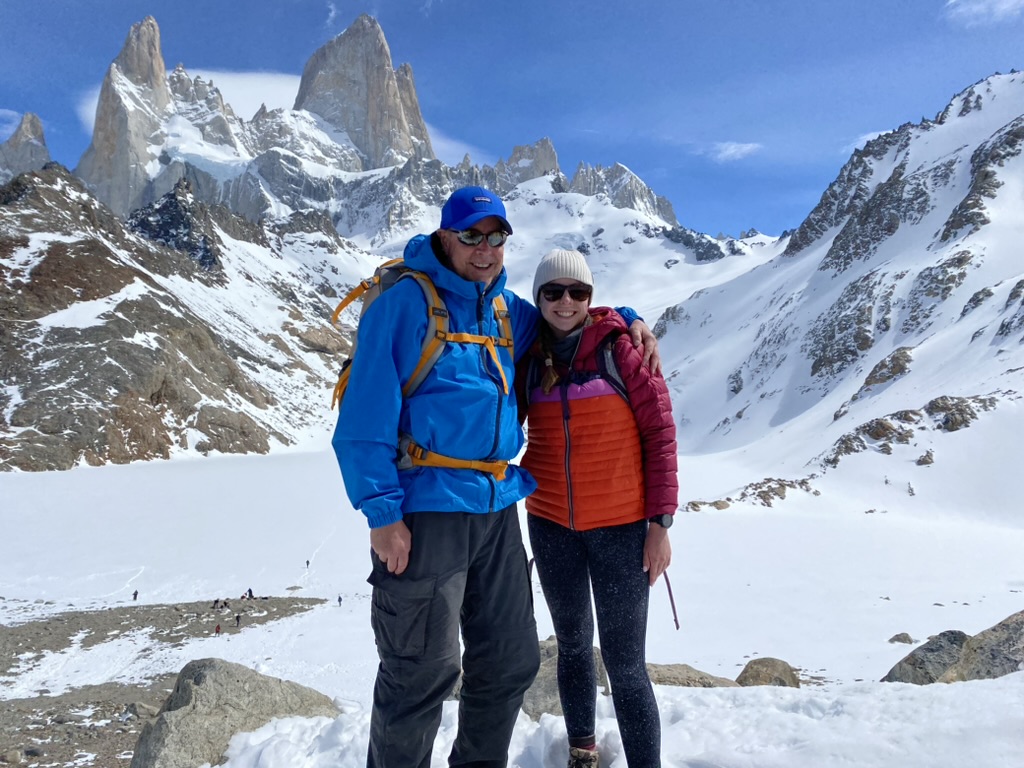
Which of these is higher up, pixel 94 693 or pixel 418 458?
pixel 418 458

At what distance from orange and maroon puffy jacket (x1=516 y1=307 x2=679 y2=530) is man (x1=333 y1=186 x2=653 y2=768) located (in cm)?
30

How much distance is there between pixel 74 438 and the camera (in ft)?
128

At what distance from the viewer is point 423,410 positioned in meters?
3.18

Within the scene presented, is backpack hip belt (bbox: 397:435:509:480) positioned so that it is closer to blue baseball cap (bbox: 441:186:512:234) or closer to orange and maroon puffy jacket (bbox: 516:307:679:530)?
orange and maroon puffy jacket (bbox: 516:307:679:530)

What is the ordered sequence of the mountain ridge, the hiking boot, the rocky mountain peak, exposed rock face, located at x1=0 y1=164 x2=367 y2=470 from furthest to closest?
the rocky mountain peak
exposed rock face, located at x1=0 y1=164 x2=367 y2=470
the mountain ridge
the hiking boot

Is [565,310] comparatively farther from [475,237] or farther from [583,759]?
[583,759]

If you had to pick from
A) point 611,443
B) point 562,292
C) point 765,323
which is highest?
point 765,323

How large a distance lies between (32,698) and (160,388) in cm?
3927

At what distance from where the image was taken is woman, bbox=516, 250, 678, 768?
3639mm

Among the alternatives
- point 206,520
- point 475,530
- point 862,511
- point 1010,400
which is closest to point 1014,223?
point 1010,400

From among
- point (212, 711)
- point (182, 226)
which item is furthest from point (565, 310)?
point (182, 226)

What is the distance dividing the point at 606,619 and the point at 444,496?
4.24 ft

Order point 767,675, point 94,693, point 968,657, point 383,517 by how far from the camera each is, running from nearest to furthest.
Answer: point 383,517, point 968,657, point 767,675, point 94,693

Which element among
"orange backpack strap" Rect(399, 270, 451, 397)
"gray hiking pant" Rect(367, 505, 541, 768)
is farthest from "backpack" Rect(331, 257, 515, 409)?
"gray hiking pant" Rect(367, 505, 541, 768)
